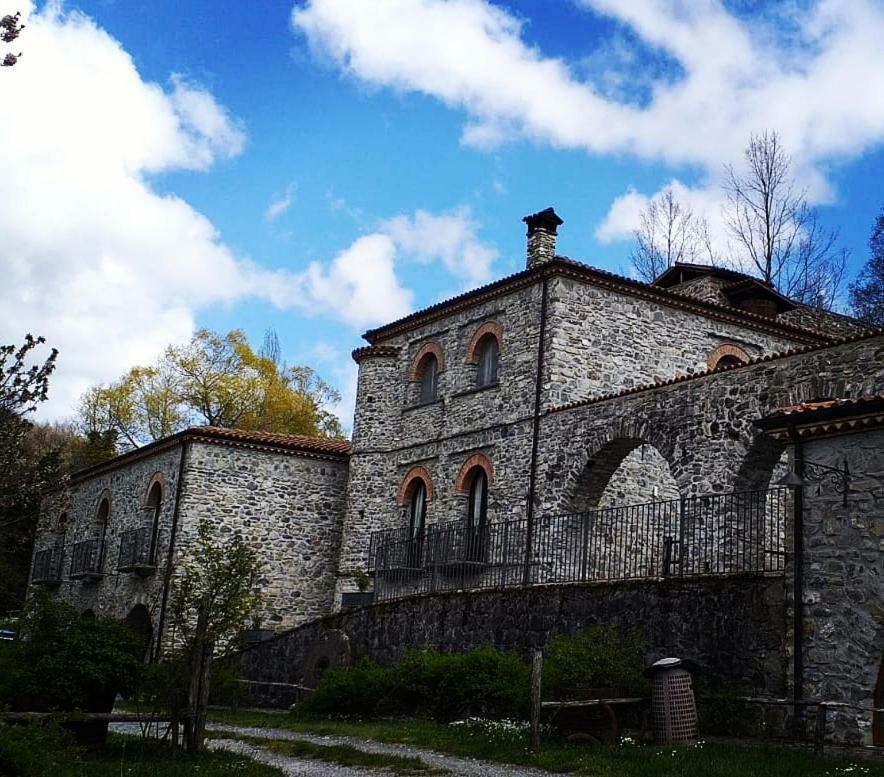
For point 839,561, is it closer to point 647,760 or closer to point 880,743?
point 880,743

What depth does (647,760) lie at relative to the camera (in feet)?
33.3

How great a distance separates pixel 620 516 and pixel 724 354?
23.0 ft

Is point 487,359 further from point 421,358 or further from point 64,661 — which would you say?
point 64,661

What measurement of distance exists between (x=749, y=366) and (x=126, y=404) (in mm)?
29449

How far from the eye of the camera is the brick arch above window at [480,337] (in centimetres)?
2212

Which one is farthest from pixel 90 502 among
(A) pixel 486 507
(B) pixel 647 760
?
(B) pixel 647 760

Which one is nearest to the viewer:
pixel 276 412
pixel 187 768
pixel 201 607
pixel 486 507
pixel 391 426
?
pixel 187 768

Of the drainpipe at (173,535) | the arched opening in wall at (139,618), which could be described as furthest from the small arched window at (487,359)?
the arched opening in wall at (139,618)

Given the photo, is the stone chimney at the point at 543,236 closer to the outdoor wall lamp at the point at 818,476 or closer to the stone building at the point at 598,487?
the stone building at the point at 598,487

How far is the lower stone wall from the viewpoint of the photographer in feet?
40.0

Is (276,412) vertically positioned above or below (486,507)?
above

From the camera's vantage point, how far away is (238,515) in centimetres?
2462

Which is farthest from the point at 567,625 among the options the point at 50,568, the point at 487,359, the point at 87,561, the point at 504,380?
the point at 50,568

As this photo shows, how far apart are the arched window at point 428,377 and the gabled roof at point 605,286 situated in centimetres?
89
